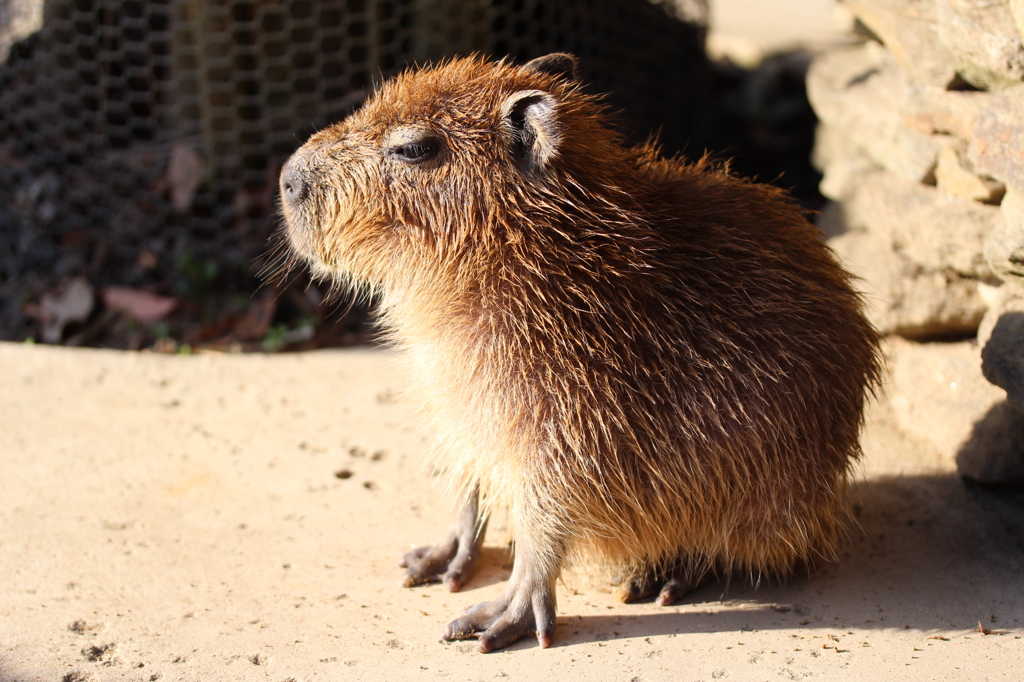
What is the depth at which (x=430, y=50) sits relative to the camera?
5320 millimetres

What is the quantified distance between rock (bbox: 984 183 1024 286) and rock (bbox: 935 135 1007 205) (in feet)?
0.54

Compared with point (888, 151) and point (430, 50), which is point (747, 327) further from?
point (430, 50)

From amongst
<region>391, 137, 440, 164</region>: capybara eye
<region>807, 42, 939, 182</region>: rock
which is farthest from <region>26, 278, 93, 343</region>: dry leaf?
<region>807, 42, 939, 182</region>: rock

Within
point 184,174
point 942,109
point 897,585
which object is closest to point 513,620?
point 897,585

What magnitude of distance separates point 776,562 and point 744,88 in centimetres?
508

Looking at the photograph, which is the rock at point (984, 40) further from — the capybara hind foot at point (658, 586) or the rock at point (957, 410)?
the capybara hind foot at point (658, 586)

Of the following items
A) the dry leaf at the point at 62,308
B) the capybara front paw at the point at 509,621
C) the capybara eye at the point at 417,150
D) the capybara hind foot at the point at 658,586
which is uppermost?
the capybara eye at the point at 417,150

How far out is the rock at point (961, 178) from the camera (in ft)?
9.95

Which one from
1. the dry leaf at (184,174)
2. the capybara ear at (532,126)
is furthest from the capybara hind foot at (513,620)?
the dry leaf at (184,174)

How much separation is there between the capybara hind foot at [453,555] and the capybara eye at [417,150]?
43.0 inches

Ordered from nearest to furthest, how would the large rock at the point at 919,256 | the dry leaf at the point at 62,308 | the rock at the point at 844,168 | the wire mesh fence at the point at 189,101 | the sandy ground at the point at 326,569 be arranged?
the sandy ground at the point at 326,569, the large rock at the point at 919,256, the rock at the point at 844,168, the dry leaf at the point at 62,308, the wire mesh fence at the point at 189,101

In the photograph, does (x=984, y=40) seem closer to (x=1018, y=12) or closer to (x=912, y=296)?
(x=1018, y=12)

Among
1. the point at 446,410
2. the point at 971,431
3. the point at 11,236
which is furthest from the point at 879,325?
the point at 11,236

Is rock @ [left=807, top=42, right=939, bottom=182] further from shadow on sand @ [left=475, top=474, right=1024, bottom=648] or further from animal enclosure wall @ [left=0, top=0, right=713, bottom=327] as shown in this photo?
animal enclosure wall @ [left=0, top=0, right=713, bottom=327]
